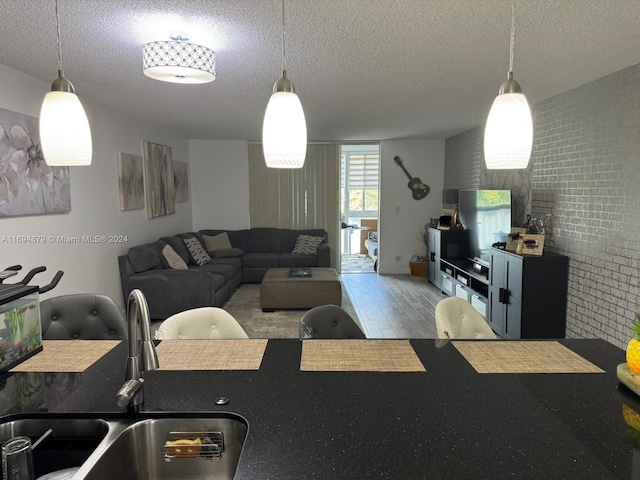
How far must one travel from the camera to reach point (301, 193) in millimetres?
8164

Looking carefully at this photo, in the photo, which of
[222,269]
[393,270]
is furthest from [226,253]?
[393,270]

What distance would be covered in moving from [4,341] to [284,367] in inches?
39.8

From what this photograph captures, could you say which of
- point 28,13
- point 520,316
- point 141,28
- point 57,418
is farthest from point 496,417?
point 520,316

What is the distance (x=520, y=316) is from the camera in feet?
13.4

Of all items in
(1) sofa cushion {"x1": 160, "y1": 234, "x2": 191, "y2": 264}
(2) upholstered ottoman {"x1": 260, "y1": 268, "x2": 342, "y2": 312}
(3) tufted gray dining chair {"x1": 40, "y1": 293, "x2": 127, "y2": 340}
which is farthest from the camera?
(1) sofa cushion {"x1": 160, "y1": 234, "x2": 191, "y2": 264}

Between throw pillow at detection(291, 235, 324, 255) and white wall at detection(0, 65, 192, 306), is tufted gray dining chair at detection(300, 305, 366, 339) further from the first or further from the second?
throw pillow at detection(291, 235, 324, 255)

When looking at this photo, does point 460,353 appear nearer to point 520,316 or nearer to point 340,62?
point 340,62

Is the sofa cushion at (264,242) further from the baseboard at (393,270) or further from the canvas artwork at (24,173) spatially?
the canvas artwork at (24,173)

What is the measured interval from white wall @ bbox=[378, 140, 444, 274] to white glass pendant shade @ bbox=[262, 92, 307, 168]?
22.1 feet

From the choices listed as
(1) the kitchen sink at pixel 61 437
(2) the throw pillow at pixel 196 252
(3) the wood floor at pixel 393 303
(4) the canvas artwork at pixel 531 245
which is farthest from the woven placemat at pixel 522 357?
(2) the throw pillow at pixel 196 252

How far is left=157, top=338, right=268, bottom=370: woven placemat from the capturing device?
1632mm

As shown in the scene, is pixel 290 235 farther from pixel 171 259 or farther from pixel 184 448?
pixel 184 448

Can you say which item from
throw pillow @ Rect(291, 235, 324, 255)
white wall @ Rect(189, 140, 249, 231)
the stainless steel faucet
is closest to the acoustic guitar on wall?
throw pillow @ Rect(291, 235, 324, 255)

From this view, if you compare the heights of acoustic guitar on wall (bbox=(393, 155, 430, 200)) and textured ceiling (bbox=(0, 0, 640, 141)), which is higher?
→ textured ceiling (bbox=(0, 0, 640, 141))
